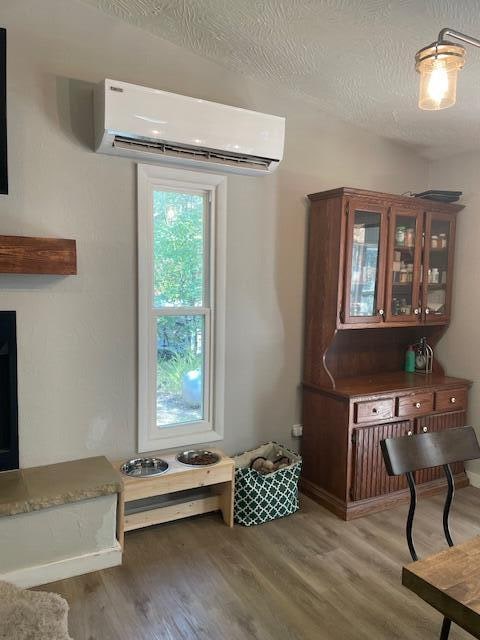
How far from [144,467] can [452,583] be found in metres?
1.93

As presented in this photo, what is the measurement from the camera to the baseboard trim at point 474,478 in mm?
3488

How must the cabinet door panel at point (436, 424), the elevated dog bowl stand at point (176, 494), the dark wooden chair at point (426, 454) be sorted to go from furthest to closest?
1. the cabinet door panel at point (436, 424)
2. the elevated dog bowl stand at point (176, 494)
3. the dark wooden chair at point (426, 454)

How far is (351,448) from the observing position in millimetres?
2959

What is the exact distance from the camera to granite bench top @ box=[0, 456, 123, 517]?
7.22 feet

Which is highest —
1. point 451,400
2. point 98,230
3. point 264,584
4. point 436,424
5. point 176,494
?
point 98,230

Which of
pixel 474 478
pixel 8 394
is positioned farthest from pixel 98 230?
pixel 474 478

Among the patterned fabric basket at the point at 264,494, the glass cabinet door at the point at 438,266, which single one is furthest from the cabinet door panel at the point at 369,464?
the glass cabinet door at the point at 438,266

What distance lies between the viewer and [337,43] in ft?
8.01

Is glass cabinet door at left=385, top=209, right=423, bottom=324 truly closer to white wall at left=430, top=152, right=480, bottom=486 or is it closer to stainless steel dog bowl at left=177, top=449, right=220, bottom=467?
white wall at left=430, top=152, right=480, bottom=486

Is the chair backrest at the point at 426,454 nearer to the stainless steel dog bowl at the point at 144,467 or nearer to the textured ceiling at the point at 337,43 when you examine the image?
the stainless steel dog bowl at the point at 144,467

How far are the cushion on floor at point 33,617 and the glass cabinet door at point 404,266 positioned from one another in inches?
98.1

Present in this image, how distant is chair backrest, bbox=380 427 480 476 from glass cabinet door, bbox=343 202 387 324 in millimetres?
1225

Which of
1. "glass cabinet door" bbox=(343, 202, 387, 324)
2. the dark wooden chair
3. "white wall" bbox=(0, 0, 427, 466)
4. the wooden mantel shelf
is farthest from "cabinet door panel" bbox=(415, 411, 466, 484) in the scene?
the wooden mantel shelf

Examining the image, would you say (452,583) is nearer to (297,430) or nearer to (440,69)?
(440,69)
